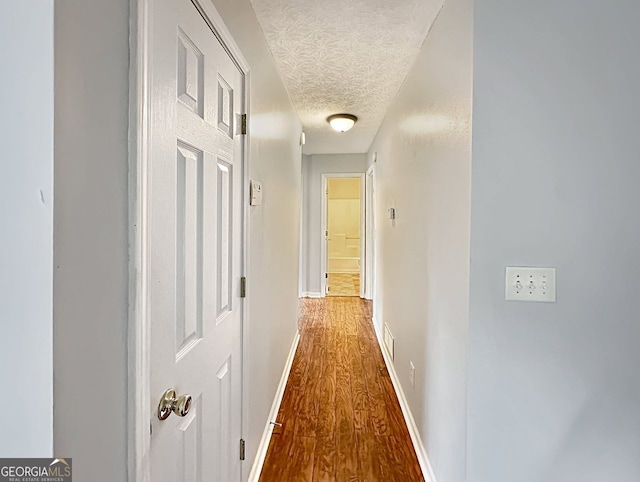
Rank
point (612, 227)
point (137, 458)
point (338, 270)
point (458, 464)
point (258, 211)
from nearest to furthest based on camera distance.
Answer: point (137, 458)
point (612, 227)
point (458, 464)
point (258, 211)
point (338, 270)

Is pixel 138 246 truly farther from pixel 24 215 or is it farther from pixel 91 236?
pixel 24 215

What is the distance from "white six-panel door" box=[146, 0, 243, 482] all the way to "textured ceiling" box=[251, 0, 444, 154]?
24.1 inches

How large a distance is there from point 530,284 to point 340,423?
1.61 meters

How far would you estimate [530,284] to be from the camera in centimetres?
126

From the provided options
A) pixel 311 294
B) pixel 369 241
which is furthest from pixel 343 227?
pixel 369 241

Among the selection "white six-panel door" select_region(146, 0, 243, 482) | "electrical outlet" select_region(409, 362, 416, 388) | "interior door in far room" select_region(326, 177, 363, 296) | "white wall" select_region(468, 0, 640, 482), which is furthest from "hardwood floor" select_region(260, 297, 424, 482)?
"interior door in far room" select_region(326, 177, 363, 296)

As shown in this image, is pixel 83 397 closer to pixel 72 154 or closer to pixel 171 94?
pixel 72 154

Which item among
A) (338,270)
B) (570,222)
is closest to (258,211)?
(570,222)

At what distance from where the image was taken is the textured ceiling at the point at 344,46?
173cm

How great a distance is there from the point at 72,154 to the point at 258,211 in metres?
1.31

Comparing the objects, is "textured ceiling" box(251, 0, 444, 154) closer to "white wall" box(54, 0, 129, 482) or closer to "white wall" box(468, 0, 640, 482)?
"white wall" box(468, 0, 640, 482)

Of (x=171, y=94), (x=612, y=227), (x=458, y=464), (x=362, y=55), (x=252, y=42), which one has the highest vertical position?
(x=362, y=55)

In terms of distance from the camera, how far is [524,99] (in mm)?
1241

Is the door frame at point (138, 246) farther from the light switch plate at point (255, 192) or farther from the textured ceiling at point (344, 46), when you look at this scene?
the textured ceiling at point (344, 46)
